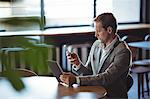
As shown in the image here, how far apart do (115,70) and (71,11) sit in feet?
10.0

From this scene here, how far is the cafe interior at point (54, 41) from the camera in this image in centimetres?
50

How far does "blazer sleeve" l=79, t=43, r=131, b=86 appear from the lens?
2.30 metres

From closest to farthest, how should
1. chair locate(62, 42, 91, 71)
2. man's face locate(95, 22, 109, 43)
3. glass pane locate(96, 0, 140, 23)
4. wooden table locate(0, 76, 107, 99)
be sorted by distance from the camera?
wooden table locate(0, 76, 107, 99) → man's face locate(95, 22, 109, 43) → chair locate(62, 42, 91, 71) → glass pane locate(96, 0, 140, 23)

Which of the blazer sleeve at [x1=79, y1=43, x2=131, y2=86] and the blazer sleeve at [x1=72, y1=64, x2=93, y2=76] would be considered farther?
the blazer sleeve at [x1=72, y1=64, x2=93, y2=76]

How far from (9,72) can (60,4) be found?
475cm

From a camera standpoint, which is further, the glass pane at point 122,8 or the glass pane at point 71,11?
the glass pane at point 122,8

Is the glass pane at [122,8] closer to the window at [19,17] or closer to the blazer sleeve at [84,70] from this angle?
the blazer sleeve at [84,70]

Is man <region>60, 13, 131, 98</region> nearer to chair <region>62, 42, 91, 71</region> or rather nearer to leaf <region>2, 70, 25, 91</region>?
leaf <region>2, 70, 25, 91</region>

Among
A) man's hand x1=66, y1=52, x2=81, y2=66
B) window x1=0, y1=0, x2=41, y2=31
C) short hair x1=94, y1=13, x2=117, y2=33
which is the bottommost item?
man's hand x1=66, y1=52, x2=81, y2=66

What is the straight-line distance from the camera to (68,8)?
5.32 m

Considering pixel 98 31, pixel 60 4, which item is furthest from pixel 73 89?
pixel 60 4

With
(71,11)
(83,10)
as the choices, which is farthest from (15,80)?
(83,10)

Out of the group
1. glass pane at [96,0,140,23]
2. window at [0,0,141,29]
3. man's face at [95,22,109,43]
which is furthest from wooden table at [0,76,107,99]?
glass pane at [96,0,140,23]

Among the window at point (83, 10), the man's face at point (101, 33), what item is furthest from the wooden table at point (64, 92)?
the window at point (83, 10)
